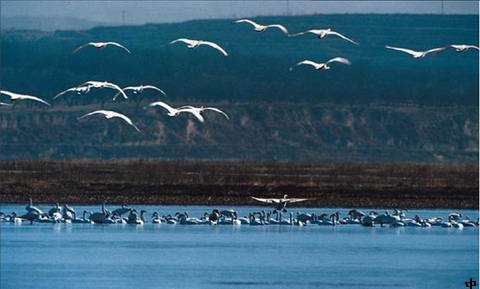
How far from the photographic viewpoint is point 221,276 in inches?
1342

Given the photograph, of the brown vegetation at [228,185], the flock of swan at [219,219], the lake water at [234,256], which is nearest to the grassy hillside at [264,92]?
the brown vegetation at [228,185]

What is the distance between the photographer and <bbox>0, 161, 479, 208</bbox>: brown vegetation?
178 ft

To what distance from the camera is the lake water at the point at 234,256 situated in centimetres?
3344

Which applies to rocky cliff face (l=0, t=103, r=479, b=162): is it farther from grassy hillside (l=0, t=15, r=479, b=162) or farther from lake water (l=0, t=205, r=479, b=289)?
lake water (l=0, t=205, r=479, b=289)

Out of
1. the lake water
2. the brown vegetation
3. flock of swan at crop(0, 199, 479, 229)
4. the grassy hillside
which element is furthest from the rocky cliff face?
the lake water

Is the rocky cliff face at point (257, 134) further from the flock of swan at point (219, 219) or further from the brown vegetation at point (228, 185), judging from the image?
the flock of swan at point (219, 219)

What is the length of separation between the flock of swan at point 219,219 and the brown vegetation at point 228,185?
6604 mm

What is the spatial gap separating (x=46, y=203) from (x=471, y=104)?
72.7 meters

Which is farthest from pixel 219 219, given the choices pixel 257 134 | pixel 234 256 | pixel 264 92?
pixel 264 92

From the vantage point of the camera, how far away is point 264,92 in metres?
127

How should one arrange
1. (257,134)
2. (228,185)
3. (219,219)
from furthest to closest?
(257,134) → (228,185) → (219,219)

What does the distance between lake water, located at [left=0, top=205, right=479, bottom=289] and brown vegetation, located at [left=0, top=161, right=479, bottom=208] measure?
8.80 meters

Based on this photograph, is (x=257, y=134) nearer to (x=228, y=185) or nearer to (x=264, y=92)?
(x=264, y=92)

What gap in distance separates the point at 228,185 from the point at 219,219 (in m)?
14.9
